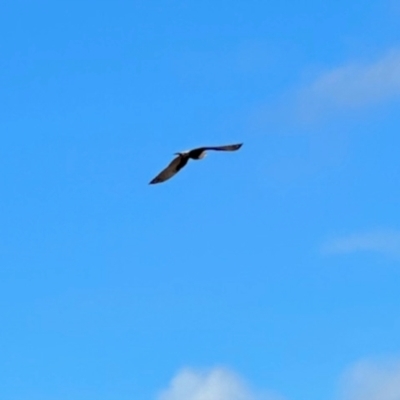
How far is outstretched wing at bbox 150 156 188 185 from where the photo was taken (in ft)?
165

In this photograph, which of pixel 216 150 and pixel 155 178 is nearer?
pixel 216 150

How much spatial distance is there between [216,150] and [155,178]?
419 cm

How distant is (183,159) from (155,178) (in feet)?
4.91

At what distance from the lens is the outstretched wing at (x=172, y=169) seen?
50219 mm

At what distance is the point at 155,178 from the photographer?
50.5 meters

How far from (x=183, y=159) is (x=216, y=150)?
11.6 ft

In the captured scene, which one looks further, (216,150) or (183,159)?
(183,159)

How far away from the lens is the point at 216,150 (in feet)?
156

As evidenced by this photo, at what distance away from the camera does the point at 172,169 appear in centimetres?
5041
